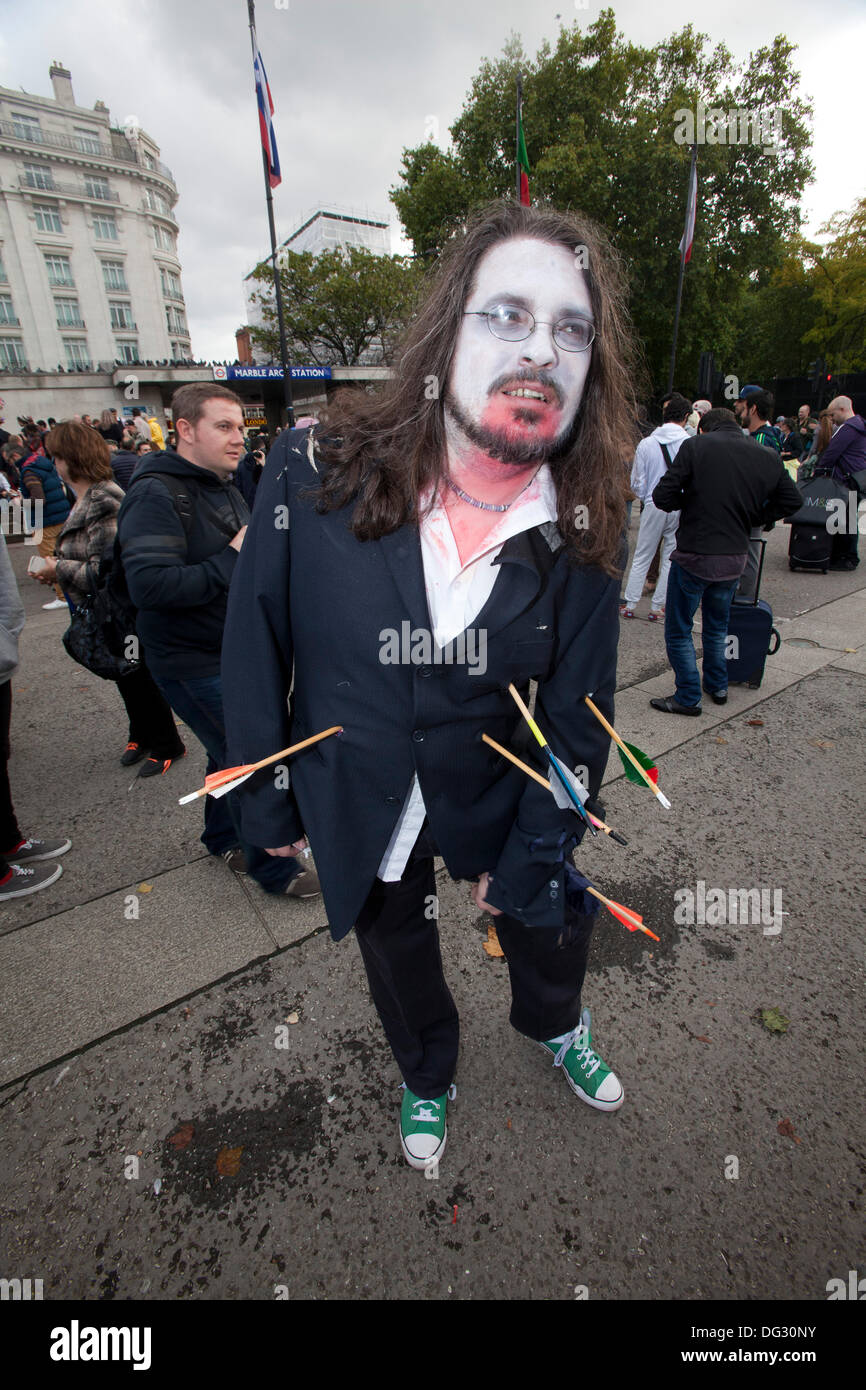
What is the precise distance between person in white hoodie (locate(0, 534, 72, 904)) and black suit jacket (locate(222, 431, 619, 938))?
1.78 metres

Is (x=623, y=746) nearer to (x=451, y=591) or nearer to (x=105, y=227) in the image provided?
(x=451, y=591)

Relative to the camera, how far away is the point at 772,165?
22906mm

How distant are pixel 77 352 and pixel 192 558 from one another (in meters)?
49.8

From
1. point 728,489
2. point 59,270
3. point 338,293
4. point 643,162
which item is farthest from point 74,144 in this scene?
point 728,489

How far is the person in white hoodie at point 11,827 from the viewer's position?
2.69 m

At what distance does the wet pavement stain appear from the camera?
1783mm

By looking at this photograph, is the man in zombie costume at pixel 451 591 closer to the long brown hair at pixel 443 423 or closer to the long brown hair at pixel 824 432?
the long brown hair at pixel 443 423

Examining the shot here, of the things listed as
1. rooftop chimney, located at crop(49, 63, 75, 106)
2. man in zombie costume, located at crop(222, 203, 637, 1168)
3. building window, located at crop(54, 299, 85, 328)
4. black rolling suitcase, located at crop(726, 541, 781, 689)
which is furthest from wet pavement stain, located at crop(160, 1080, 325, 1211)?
rooftop chimney, located at crop(49, 63, 75, 106)

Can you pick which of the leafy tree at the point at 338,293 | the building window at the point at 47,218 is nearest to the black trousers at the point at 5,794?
the leafy tree at the point at 338,293

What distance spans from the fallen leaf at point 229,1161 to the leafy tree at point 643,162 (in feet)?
84.1

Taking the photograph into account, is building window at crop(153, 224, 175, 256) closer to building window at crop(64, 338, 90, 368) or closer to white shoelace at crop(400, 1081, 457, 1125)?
building window at crop(64, 338, 90, 368)

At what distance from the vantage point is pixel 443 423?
1.52 m
